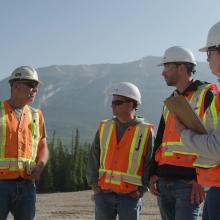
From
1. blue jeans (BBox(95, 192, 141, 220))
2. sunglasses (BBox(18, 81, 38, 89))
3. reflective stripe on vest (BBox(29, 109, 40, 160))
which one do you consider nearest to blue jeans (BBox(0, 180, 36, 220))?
reflective stripe on vest (BBox(29, 109, 40, 160))

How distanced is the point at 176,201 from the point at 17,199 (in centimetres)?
193

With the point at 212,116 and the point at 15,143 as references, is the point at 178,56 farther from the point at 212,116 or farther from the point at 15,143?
the point at 15,143

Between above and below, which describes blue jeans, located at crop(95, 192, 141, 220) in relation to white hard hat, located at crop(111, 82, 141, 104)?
below

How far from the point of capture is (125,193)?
592cm

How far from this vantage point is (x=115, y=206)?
6027 mm

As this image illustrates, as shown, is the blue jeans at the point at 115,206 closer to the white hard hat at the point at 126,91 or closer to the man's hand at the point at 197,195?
the man's hand at the point at 197,195

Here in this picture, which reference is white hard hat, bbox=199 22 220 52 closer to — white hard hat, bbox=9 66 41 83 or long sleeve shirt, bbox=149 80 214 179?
long sleeve shirt, bbox=149 80 214 179

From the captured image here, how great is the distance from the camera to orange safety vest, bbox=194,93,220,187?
13.0 feet

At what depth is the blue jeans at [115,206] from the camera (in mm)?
5852

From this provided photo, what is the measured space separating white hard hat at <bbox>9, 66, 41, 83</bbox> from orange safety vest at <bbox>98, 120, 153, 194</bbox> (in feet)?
3.90

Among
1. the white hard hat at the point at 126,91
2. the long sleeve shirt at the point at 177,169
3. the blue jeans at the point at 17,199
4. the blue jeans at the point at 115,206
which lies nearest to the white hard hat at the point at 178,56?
the long sleeve shirt at the point at 177,169

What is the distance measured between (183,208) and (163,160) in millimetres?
618

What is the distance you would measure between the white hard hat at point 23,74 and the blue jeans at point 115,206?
1.74 meters

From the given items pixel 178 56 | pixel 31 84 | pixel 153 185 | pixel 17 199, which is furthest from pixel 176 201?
pixel 31 84
